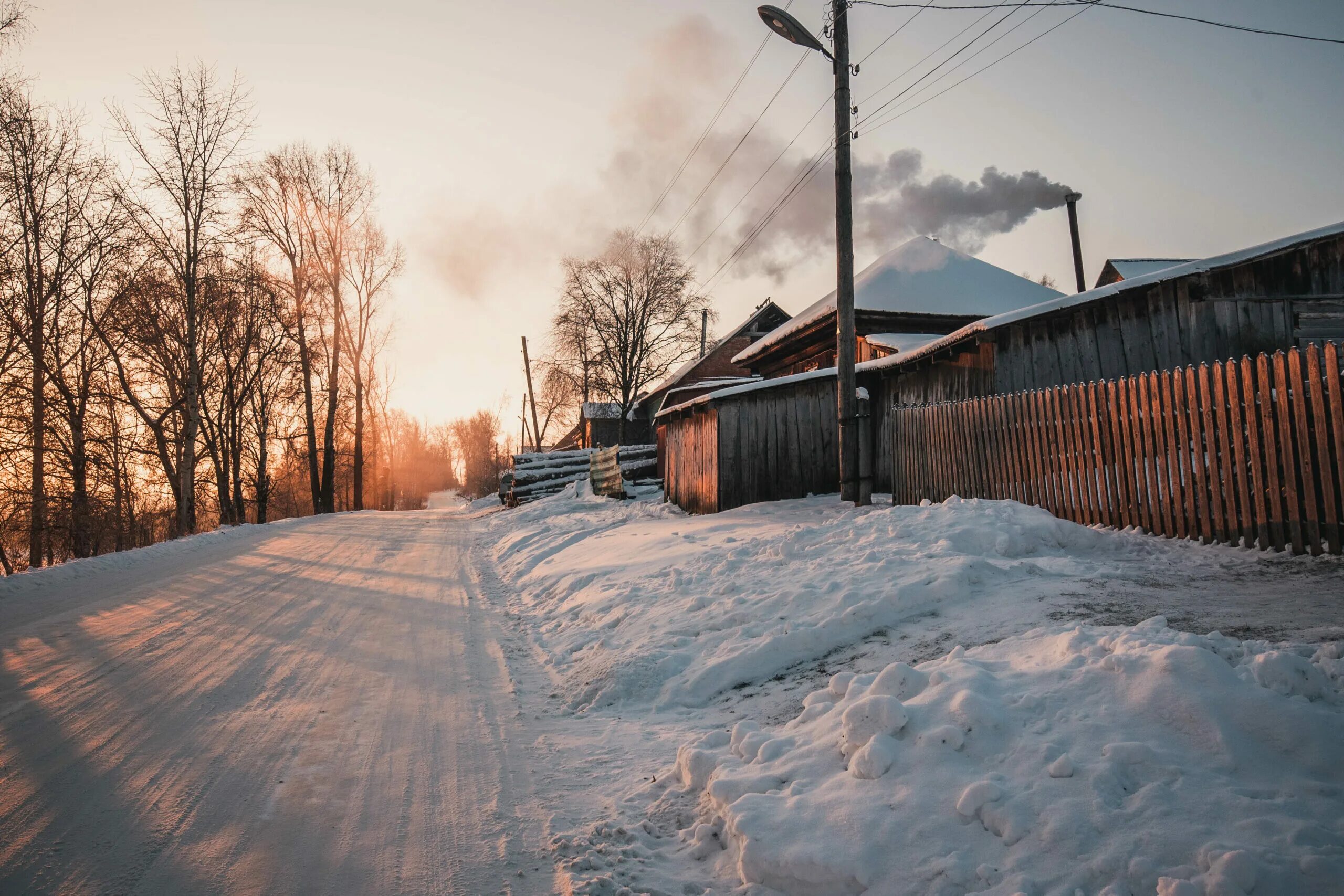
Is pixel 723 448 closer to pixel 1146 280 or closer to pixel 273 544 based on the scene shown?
pixel 1146 280

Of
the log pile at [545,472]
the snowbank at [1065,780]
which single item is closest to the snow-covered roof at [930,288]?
the log pile at [545,472]

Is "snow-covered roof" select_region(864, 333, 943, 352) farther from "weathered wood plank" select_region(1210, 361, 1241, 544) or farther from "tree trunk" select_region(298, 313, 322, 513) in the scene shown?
"tree trunk" select_region(298, 313, 322, 513)

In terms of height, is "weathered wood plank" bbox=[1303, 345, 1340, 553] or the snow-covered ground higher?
"weathered wood plank" bbox=[1303, 345, 1340, 553]

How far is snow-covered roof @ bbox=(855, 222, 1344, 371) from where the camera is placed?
10.1 m

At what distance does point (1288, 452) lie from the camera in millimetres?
5406

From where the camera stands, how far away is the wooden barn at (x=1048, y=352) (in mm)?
10445

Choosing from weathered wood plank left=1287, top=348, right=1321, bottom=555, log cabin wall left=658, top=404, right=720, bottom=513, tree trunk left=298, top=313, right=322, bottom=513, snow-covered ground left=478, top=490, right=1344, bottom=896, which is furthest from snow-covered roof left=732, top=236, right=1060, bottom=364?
tree trunk left=298, top=313, right=322, bottom=513

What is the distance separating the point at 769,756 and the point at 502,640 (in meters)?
3.79

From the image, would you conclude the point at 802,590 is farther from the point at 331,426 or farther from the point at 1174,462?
the point at 331,426

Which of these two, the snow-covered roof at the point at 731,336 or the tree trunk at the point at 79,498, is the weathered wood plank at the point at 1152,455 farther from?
the snow-covered roof at the point at 731,336

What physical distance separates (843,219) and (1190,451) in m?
5.24

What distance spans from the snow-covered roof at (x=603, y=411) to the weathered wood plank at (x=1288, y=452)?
134 feet

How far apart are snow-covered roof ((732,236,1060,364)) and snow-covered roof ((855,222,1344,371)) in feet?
19.2

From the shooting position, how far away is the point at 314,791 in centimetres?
314
